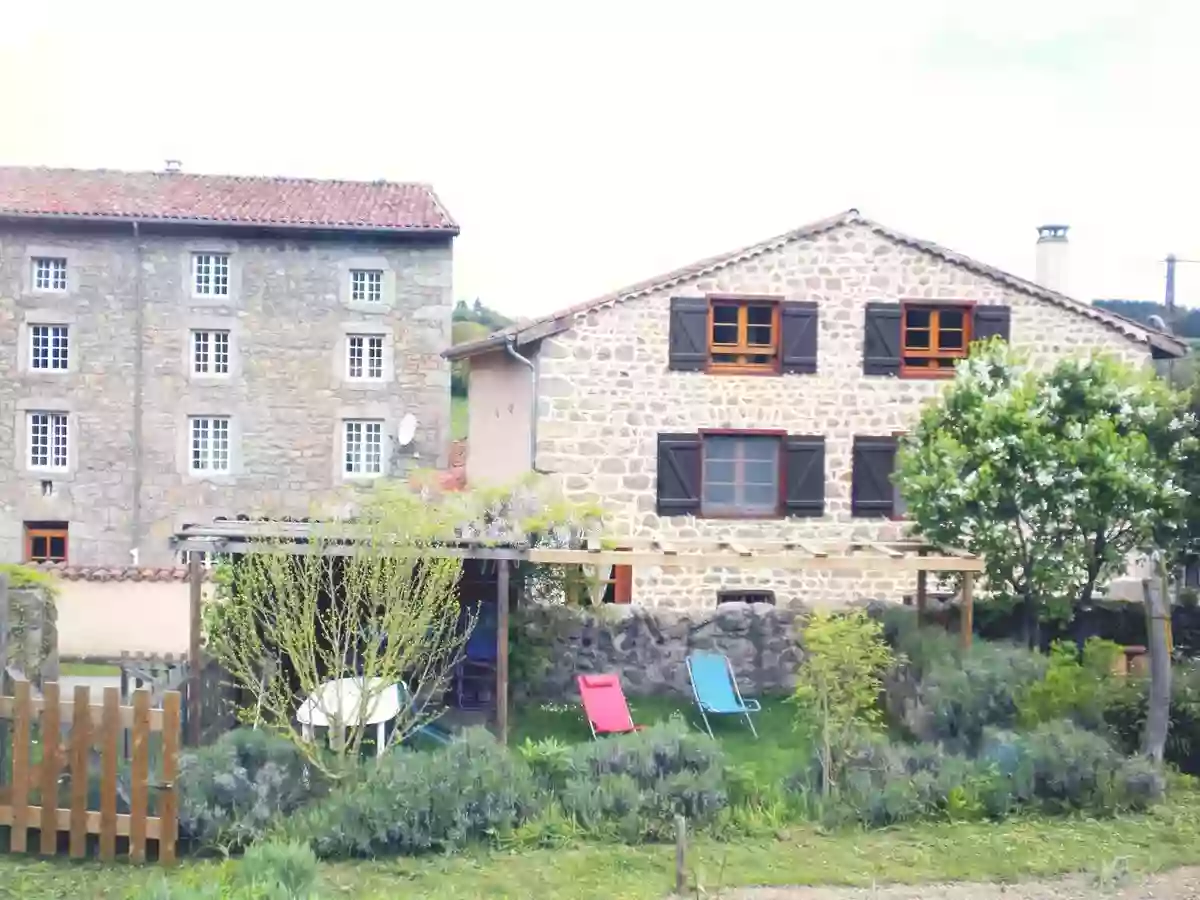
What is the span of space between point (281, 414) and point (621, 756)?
17342mm

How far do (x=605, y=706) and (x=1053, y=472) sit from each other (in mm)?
5119

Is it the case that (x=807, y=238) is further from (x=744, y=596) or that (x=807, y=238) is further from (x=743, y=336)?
(x=744, y=596)

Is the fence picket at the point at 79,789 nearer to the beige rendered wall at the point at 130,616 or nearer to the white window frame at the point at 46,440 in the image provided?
the beige rendered wall at the point at 130,616

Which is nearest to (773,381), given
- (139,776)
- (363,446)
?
(139,776)

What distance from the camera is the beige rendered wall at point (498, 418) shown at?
56.7 ft

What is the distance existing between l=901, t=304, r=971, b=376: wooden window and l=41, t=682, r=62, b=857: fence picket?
39.2ft

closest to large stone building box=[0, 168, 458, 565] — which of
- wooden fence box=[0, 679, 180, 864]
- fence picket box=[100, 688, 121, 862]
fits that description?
wooden fence box=[0, 679, 180, 864]

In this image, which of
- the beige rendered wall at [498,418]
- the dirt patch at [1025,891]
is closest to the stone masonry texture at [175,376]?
the beige rendered wall at [498,418]

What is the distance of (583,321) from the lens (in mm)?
15766

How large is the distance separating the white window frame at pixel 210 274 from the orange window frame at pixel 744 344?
40.9ft

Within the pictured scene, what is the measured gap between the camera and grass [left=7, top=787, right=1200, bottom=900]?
7359 mm

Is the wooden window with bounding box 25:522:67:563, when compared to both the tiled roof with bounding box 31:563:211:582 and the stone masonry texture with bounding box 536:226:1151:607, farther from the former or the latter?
the stone masonry texture with bounding box 536:226:1151:607

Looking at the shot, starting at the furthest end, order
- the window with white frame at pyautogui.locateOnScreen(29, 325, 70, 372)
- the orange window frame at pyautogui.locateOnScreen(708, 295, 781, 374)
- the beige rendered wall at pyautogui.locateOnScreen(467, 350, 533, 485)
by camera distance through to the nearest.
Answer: the window with white frame at pyautogui.locateOnScreen(29, 325, 70, 372)
the beige rendered wall at pyautogui.locateOnScreen(467, 350, 533, 485)
the orange window frame at pyautogui.locateOnScreen(708, 295, 781, 374)

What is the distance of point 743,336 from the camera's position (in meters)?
16.2
